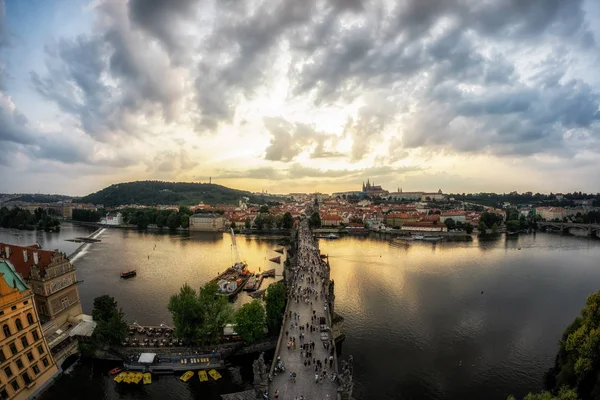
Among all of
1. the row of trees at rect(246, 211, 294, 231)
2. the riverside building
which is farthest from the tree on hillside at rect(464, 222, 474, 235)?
the riverside building

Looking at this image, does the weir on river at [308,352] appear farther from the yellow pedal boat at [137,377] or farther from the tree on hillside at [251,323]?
the yellow pedal boat at [137,377]

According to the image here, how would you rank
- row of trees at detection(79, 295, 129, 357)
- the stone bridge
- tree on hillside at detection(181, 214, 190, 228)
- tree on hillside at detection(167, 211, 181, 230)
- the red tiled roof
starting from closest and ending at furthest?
row of trees at detection(79, 295, 129, 357) → the red tiled roof → the stone bridge → tree on hillside at detection(167, 211, 181, 230) → tree on hillside at detection(181, 214, 190, 228)

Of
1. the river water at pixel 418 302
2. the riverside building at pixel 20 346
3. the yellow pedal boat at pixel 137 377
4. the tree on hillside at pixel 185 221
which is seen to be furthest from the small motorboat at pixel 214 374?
the tree on hillside at pixel 185 221

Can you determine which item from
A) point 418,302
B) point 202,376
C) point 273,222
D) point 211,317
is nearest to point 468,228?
point 273,222

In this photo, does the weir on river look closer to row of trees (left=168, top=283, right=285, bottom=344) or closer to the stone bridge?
row of trees (left=168, top=283, right=285, bottom=344)

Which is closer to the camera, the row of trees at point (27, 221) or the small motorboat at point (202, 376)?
the small motorboat at point (202, 376)

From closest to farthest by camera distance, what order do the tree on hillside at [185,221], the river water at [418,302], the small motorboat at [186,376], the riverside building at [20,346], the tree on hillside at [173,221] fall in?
the riverside building at [20,346]
the small motorboat at [186,376]
the river water at [418,302]
the tree on hillside at [173,221]
the tree on hillside at [185,221]

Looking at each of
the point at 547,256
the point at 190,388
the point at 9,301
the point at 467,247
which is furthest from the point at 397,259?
the point at 9,301

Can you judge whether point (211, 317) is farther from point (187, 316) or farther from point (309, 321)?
point (309, 321)
